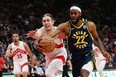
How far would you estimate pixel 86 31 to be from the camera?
10266 millimetres

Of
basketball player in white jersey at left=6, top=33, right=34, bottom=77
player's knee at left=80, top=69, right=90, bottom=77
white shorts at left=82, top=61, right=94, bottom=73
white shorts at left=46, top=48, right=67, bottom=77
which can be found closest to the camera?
player's knee at left=80, top=69, right=90, bottom=77

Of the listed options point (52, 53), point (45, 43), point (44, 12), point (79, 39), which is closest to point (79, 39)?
point (79, 39)

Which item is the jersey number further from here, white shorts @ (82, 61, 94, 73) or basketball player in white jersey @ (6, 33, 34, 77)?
basketball player in white jersey @ (6, 33, 34, 77)

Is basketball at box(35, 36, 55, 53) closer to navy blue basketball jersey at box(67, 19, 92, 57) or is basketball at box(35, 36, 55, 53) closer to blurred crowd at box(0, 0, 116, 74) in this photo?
navy blue basketball jersey at box(67, 19, 92, 57)

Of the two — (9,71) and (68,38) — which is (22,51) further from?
(68,38)

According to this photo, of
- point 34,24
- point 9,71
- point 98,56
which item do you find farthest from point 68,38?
point 34,24

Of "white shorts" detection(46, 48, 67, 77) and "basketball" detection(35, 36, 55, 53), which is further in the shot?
"white shorts" detection(46, 48, 67, 77)

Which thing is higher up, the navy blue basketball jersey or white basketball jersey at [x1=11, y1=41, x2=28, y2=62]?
white basketball jersey at [x1=11, y1=41, x2=28, y2=62]

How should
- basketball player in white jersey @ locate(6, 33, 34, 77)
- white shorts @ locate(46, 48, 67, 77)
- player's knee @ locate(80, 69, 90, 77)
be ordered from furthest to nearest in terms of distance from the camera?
1. basketball player in white jersey @ locate(6, 33, 34, 77)
2. white shorts @ locate(46, 48, 67, 77)
3. player's knee @ locate(80, 69, 90, 77)

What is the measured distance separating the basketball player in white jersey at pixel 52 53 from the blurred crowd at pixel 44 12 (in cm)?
1226

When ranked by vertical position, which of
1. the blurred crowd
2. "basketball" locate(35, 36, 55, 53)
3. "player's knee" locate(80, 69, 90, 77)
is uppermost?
the blurred crowd

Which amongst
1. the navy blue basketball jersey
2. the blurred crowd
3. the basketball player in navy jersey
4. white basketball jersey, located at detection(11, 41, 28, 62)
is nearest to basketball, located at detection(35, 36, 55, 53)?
A: the basketball player in navy jersey

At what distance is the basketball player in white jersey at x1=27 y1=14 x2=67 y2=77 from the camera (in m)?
11.3

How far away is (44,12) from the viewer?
3334 cm
